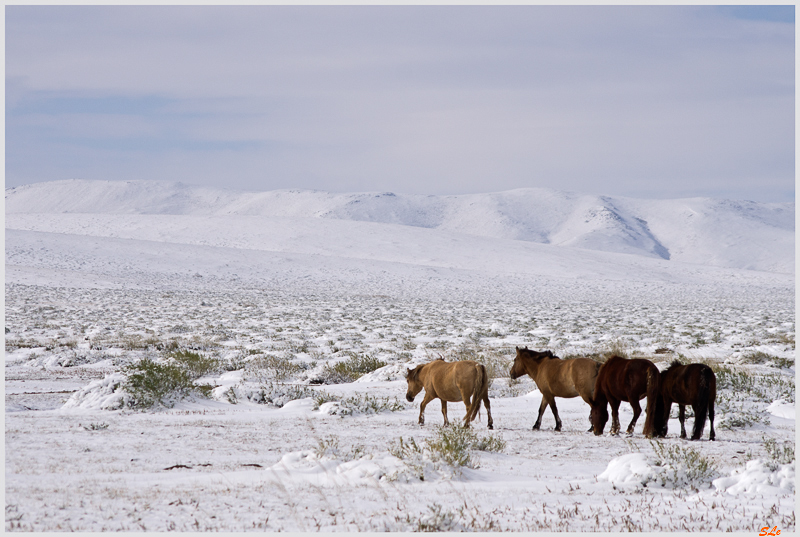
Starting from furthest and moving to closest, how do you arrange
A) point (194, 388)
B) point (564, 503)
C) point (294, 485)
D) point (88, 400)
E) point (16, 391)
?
point (16, 391) → point (194, 388) → point (88, 400) → point (294, 485) → point (564, 503)

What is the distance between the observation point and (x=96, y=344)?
1703cm

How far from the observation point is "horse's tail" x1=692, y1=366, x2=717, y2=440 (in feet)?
23.1

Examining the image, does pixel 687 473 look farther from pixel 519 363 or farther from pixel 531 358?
pixel 519 363

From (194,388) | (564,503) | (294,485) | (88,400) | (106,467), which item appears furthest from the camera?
(194,388)

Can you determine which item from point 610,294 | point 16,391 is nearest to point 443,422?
point 16,391

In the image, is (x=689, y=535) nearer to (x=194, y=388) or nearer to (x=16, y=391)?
(x=194, y=388)

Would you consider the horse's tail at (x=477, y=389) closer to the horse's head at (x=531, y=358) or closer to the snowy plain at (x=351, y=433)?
the snowy plain at (x=351, y=433)

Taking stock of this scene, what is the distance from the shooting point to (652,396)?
723 cm

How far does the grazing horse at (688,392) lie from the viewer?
23.2ft

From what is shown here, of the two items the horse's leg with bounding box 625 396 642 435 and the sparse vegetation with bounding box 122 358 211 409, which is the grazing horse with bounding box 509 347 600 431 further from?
the sparse vegetation with bounding box 122 358 211 409

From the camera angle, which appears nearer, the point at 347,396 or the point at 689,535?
the point at 689,535

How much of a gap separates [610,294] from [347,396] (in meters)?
44.2

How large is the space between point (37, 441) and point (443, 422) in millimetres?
4396

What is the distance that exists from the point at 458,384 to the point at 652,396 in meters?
2.03
